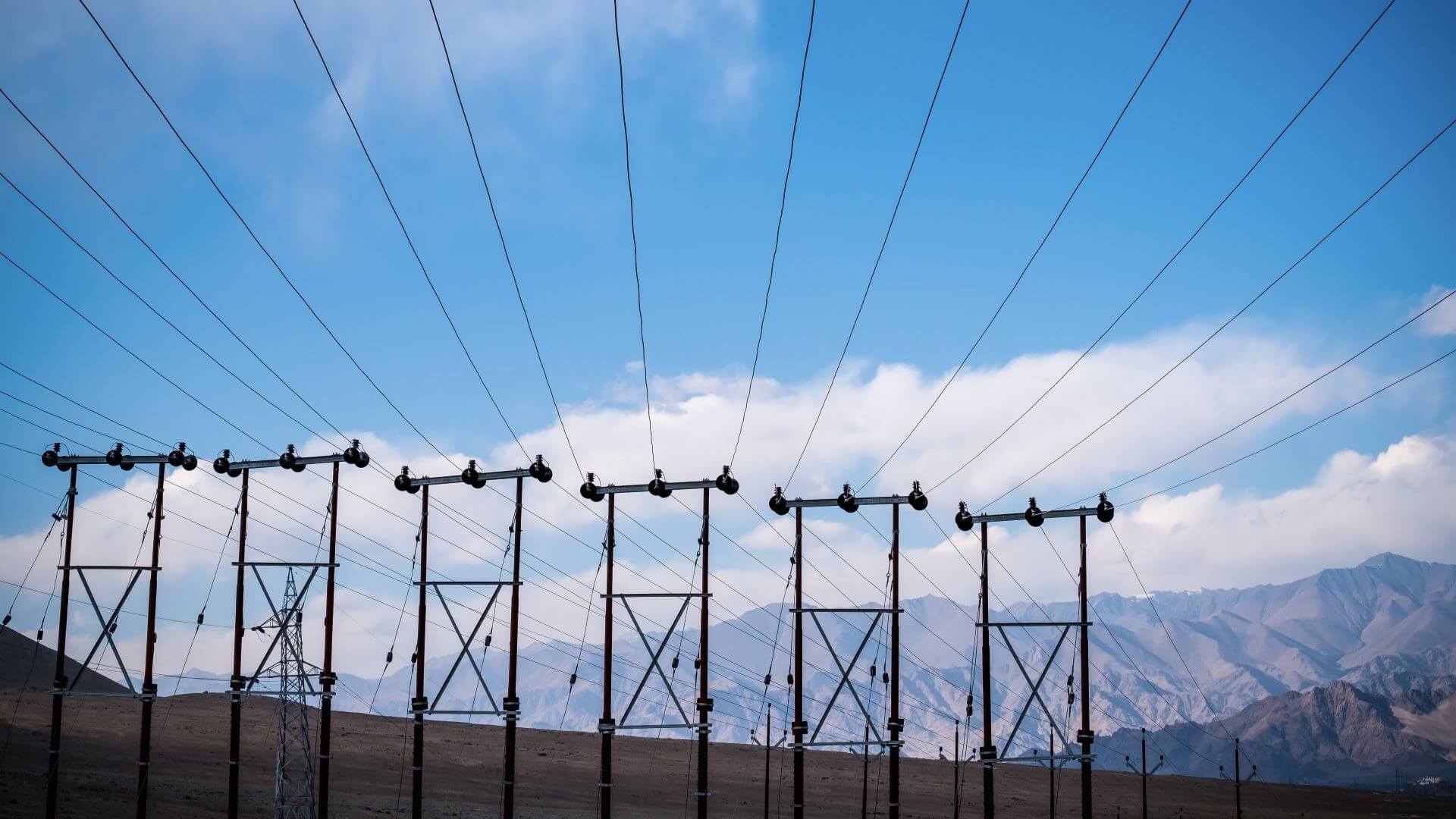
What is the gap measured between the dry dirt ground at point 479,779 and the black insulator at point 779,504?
31574 mm

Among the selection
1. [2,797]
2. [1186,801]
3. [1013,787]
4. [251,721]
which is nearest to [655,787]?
[251,721]

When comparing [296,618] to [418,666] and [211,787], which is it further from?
[211,787]

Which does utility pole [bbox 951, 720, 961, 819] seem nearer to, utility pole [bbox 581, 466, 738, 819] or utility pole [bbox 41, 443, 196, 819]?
utility pole [bbox 581, 466, 738, 819]

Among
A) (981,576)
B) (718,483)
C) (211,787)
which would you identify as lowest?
(211,787)

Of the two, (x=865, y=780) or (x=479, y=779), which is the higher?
(x=865, y=780)

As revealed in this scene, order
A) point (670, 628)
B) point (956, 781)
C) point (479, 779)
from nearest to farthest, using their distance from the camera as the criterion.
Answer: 1. point (670, 628)
2. point (956, 781)
3. point (479, 779)

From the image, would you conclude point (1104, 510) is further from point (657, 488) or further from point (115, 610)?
point (115, 610)

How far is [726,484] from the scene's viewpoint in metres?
45.6

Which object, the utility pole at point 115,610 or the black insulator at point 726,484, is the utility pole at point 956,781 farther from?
the utility pole at point 115,610

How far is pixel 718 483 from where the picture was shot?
4572 centimetres

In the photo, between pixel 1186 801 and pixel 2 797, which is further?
pixel 1186 801

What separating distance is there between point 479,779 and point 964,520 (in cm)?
6562

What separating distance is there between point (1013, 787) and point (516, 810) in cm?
7538

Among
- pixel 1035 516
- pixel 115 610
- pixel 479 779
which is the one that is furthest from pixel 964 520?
pixel 479 779
